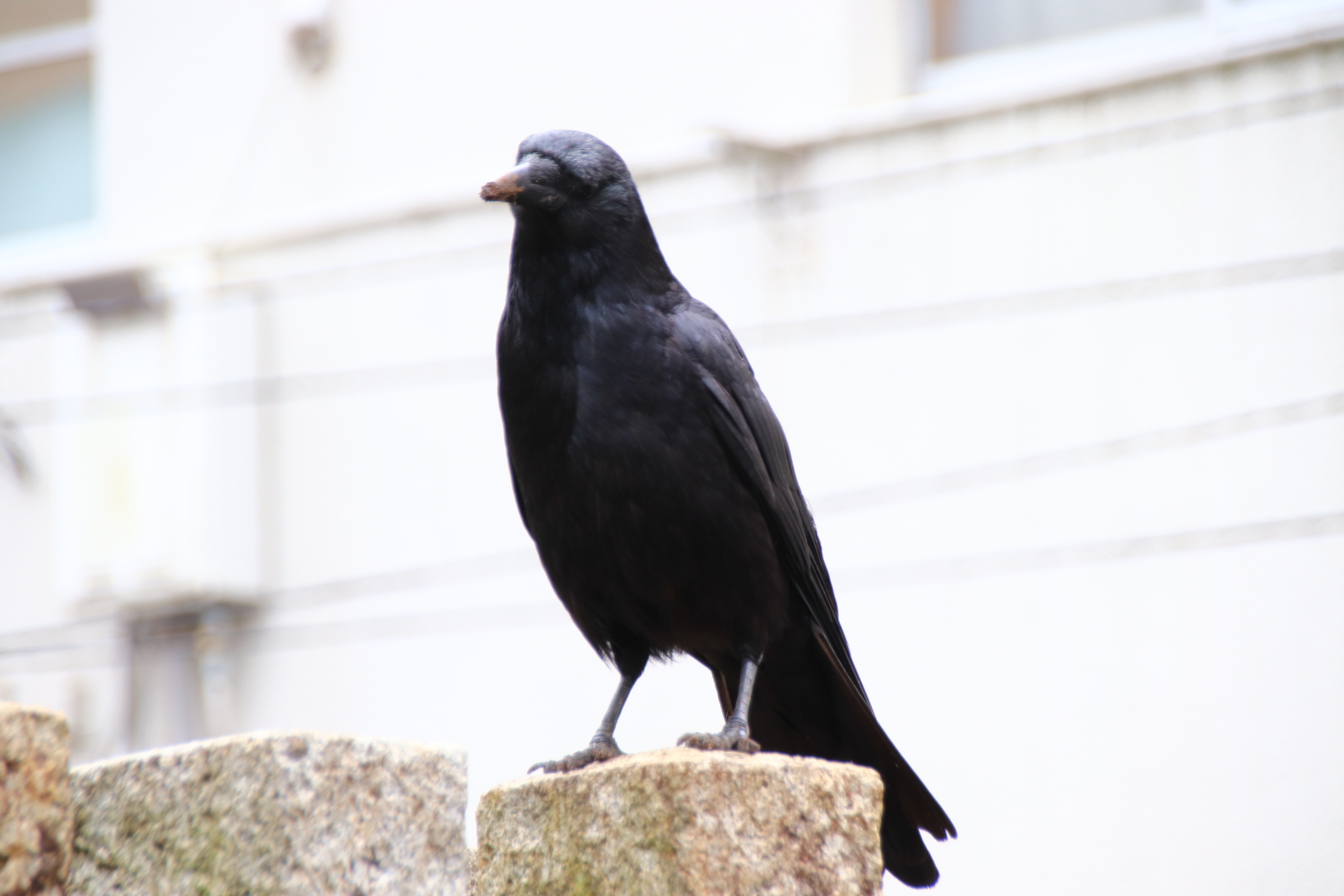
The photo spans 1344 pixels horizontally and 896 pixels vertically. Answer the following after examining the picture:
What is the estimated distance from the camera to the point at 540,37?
21.3 feet

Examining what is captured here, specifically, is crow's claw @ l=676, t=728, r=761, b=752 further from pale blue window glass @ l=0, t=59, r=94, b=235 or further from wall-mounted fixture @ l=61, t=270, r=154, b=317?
pale blue window glass @ l=0, t=59, r=94, b=235

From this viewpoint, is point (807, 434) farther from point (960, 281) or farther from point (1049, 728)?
point (1049, 728)

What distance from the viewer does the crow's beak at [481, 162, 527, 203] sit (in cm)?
281

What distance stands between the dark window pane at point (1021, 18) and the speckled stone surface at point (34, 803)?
4682 mm

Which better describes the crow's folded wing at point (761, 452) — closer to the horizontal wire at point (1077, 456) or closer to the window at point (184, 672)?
the horizontal wire at point (1077, 456)

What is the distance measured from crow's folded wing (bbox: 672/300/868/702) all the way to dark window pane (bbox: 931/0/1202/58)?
3.35m

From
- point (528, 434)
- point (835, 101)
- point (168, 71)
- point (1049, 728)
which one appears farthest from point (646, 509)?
point (168, 71)

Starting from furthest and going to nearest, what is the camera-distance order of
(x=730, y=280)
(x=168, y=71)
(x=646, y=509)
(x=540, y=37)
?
(x=168, y=71)
(x=540, y=37)
(x=730, y=280)
(x=646, y=509)

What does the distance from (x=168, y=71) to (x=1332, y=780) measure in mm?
5748

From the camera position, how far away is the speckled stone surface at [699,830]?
2.50 metres

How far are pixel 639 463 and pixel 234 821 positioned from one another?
947 millimetres

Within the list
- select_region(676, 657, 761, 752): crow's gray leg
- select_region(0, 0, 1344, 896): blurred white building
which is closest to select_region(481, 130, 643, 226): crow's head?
select_region(676, 657, 761, 752): crow's gray leg

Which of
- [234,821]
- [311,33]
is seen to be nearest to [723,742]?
[234,821]

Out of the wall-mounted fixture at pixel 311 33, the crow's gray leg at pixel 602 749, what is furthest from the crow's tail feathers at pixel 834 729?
the wall-mounted fixture at pixel 311 33
